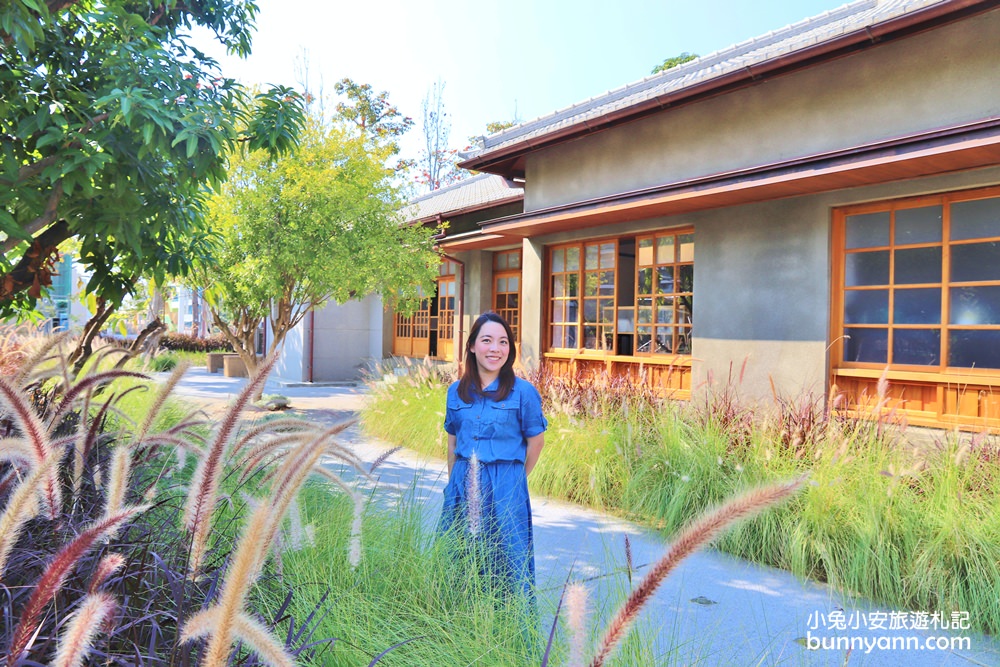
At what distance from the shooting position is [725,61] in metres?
8.88

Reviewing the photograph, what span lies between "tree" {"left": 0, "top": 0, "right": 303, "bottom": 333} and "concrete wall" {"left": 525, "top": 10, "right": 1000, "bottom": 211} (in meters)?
5.69

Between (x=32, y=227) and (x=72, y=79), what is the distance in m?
0.87

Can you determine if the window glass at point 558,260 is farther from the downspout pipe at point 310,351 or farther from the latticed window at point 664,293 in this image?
the downspout pipe at point 310,351

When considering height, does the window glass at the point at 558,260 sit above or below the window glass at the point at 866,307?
above

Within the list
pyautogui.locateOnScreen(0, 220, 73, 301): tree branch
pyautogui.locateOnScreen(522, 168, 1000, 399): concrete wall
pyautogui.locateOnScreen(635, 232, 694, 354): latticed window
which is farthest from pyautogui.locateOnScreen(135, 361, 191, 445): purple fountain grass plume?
pyautogui.locateOnScreen(635, 232, 694, 354): latticed window

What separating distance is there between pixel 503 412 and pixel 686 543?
7.42 feet

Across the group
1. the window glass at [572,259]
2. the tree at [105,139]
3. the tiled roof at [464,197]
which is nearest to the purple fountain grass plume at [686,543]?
the tree at [105,139]

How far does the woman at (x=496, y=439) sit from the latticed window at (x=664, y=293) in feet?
19.3

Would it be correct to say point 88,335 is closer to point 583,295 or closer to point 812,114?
point 812,114

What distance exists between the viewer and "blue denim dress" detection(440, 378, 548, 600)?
292cm

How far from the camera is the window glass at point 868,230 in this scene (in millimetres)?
6820

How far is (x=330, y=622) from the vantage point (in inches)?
76.9

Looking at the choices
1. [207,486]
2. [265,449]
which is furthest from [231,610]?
[265,449]

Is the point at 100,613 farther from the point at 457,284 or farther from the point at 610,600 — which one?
the point at 457,284
